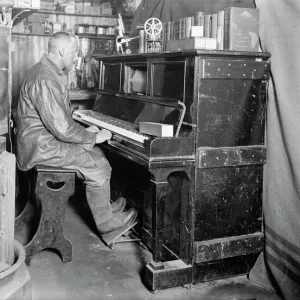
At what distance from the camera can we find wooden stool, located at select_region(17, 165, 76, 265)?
3510mm

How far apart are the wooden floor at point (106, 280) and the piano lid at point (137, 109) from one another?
1.11m

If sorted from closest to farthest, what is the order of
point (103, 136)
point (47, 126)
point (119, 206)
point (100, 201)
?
point (47, 126) < point (103, 136) < point (100, 201) < point (119, 206)

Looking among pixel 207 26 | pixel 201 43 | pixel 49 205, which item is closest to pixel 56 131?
pixel 49 205

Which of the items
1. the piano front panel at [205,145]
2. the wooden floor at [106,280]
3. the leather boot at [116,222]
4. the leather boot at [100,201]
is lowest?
the wooden floor at [106,280]

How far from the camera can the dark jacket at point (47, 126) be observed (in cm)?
345

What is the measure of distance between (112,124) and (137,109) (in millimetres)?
248

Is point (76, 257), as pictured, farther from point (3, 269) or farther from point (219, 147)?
point (219, 147)

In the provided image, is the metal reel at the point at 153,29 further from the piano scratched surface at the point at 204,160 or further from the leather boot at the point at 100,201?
the leather boot at the point at 100,201

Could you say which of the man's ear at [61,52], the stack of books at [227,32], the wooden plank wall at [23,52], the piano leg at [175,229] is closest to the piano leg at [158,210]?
the piano leg at [175,229]

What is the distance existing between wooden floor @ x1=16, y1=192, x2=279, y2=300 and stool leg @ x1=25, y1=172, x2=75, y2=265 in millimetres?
178

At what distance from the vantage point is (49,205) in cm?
353

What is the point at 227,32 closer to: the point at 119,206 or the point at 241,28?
the point at 241,28

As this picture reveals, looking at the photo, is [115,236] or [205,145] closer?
[205,145]

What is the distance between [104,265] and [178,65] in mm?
1668
